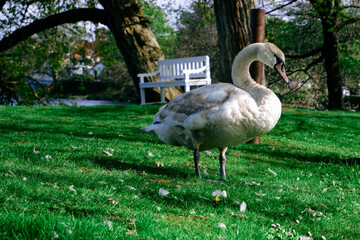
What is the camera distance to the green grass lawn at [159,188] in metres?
3.41

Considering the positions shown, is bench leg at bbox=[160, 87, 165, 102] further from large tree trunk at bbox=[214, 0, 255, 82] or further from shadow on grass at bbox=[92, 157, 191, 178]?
shadow on grass at bbox=[92, 157, 191, 178]

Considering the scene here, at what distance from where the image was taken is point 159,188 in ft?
15.8

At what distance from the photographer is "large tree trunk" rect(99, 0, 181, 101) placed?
16375mm

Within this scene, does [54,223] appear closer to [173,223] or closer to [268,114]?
[173,223]

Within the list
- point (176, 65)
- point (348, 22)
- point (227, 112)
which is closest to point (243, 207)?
point (227, 112)

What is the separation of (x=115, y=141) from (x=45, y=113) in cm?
629

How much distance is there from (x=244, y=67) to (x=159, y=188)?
96.8 inches

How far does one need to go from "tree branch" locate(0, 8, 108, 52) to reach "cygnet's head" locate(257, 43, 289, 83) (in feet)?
42.7

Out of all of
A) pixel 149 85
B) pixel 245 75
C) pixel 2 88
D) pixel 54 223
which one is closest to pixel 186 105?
pixel 245 75

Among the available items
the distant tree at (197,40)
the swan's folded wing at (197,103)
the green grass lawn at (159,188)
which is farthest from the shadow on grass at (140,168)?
the distant tree at (197,40)

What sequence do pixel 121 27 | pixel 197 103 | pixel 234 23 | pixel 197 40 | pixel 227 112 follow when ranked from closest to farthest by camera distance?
1. pixel 227 112
2. pixel 197 103
3. pixel 234 23
4. pixel 121 27
5. pixel 197 40

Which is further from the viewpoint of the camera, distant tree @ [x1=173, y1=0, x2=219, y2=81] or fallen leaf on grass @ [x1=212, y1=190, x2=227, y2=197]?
distant tree @ [x1=173, y1=0, x2=219, y2=81]

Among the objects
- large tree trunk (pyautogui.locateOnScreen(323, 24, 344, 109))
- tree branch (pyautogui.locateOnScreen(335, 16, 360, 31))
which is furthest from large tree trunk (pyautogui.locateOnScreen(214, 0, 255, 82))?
tree branch (pyautogui.locateOnScreen(335, 16, 360, 31))

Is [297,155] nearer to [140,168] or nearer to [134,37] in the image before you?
[140,168]
